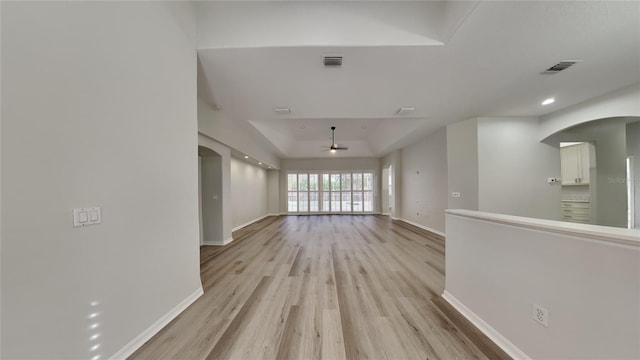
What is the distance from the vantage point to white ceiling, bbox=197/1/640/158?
189cm

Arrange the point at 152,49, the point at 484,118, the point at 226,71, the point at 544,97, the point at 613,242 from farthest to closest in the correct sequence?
the point at 484,118 → the point at 544,97 → the point at 226,71 → the point at 152,49 → the point at 613,242

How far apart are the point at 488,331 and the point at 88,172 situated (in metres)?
3.22

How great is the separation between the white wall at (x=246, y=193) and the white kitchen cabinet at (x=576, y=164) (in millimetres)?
9372

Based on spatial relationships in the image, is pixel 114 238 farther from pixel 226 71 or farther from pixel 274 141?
pixel 274 141

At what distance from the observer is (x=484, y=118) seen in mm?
4406

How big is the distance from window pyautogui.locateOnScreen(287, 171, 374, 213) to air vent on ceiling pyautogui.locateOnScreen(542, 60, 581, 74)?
718cm

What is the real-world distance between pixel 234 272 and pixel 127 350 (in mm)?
1507

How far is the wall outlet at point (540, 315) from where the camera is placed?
132cm

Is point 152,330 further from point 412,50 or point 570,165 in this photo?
point 570,165

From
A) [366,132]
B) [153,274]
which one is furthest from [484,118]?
[153,274]

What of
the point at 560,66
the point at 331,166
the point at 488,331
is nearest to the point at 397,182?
the point at 331,166

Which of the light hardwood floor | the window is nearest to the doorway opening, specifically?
the light hardwood floor

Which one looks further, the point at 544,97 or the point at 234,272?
the point at 544,97

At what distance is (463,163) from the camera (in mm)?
4664
